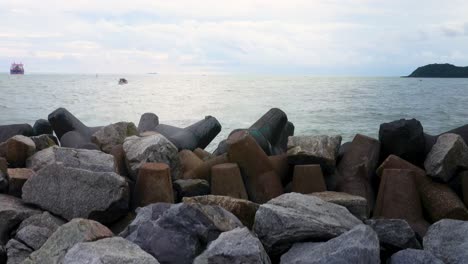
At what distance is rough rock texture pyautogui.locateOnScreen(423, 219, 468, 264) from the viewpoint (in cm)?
385

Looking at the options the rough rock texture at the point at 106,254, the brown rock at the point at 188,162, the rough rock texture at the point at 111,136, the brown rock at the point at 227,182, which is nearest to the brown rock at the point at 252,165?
the brown rock at the point at 227,182

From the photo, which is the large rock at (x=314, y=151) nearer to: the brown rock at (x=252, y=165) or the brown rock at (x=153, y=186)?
the brown rock at (x=252, y=165)

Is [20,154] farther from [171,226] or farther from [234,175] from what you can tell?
[171,226]

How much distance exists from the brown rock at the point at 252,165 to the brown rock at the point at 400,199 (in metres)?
1.00

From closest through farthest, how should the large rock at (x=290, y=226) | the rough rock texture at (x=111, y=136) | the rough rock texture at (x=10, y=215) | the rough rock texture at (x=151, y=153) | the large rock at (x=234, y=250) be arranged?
the large rock at (x=234, y=250) → the large rock at (x=290, y=226) → the rough rock texture at (x=10, y=215) → the rough rock texture at (x=151, y=153) → the rough rock texture at (x=111, y=136)

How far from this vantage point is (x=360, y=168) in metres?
5.79

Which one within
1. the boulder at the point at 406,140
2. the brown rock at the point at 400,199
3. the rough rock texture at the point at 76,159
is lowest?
the brown rock at the point at 400,199

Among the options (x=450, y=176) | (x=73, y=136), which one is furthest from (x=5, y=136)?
(x=450, y=176)

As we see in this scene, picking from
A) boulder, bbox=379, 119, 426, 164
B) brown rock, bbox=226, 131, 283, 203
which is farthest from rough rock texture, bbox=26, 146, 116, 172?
boulder, bbox=379, 119, 426, 164

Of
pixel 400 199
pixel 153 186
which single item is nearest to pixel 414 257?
pixel 400 199

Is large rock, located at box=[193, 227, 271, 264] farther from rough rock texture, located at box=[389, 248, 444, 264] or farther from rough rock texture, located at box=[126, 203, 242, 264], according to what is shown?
rough rock texture, located at box=[389, 248, 444, 264]

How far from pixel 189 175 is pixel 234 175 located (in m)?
0.64

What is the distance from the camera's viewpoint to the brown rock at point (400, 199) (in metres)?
5.27

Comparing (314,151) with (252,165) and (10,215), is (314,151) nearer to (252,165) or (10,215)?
(252,165)
